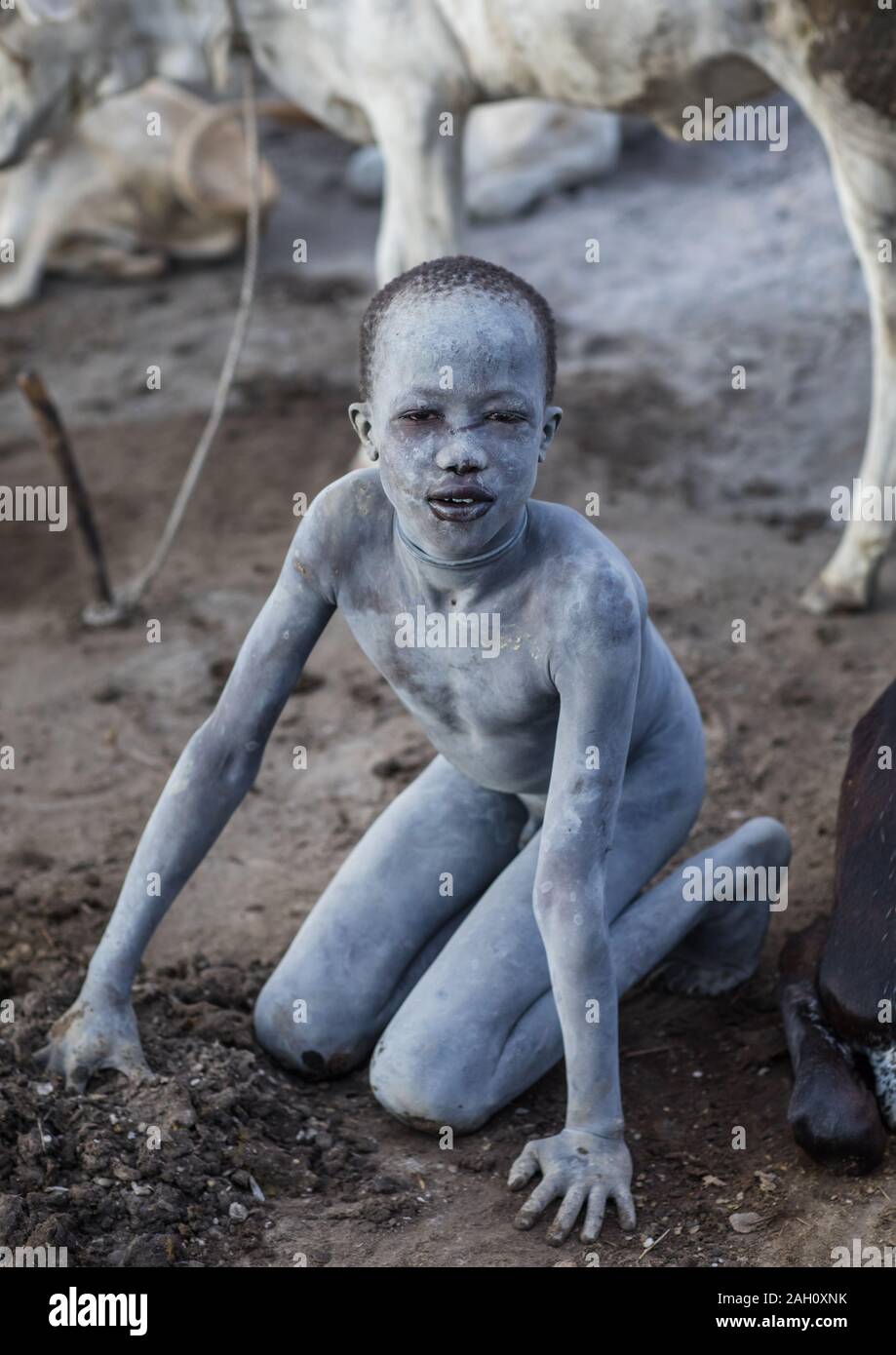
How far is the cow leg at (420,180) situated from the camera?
15.0 feet

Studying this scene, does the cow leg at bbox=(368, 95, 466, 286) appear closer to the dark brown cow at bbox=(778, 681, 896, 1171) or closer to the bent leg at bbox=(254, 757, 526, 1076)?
the bent leg at bbox=(254, 757, 526, 1076)

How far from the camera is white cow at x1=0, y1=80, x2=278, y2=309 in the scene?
6.82 meters

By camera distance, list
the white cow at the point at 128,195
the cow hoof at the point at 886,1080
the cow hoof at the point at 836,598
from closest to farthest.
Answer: the cow hoof at the point at 886,1080
the cow hoof at the point at 836,598
the white cow at the point at 128,195

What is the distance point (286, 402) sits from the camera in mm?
5723

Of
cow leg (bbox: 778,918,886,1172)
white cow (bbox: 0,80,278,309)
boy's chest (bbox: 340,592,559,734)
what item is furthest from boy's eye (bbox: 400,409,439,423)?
white cow (bbox: 0,80,278,309)

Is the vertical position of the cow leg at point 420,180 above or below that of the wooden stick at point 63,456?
above

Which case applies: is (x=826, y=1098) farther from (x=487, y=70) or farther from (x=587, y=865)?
(x=487, y=70)

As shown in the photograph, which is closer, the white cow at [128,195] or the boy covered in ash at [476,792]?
the boy covered in ash at [476,792]

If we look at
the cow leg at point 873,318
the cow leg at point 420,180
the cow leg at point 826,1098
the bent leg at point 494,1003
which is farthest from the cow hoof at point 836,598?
the cow leg at point 826,1098

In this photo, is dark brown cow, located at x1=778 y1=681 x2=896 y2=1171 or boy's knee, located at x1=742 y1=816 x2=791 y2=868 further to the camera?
boy's knee, located at x1=742 y1=816 x2=791 y2=868

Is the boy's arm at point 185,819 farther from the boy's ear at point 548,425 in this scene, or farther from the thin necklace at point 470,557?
the boy's ear at point 548,425

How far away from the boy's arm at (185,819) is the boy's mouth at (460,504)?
38cm

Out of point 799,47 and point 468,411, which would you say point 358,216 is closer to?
point 799,47

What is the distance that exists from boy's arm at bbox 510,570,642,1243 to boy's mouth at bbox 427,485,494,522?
0.74 ft
